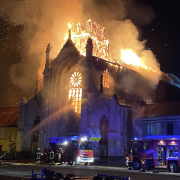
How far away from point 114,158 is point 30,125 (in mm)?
16441

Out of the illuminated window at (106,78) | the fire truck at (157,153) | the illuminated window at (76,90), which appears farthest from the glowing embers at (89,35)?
the fire truck at (157,153)

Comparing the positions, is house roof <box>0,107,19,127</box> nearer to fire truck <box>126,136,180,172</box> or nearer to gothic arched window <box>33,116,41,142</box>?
gothic arched window <box>33,116,41,142</box>

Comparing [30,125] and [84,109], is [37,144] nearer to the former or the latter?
[30,125]

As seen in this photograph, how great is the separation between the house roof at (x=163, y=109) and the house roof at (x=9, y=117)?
22.7m

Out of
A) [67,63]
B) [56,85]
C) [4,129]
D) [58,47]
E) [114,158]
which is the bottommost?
[114,158]

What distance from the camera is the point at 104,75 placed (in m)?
43.7

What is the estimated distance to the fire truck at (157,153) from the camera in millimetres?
25266

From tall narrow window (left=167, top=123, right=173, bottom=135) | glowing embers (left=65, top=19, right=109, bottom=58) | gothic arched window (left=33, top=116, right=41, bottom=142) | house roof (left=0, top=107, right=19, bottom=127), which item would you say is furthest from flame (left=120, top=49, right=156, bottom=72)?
house roof (left=0, top=107, right=19, bottom=127)

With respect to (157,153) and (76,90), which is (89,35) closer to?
(76,90)

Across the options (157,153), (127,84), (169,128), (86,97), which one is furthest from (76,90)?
(157,153)

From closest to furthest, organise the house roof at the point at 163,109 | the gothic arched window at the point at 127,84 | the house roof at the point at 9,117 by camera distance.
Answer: the house roof at the point at 163,109
the gothic arched window at the point at 127,84
the house roof at the point at 9,117

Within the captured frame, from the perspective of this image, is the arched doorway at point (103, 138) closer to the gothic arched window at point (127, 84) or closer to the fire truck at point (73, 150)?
the fire truck at point (73, 150)

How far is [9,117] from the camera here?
52.5m

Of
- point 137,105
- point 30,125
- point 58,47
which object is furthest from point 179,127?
point 58,47
